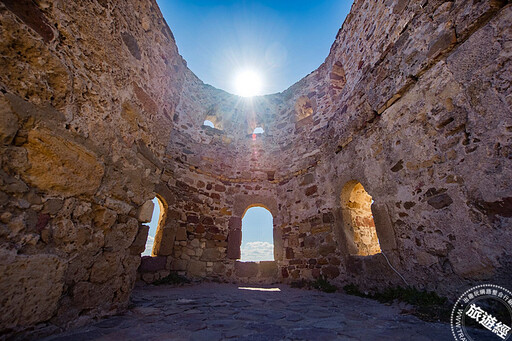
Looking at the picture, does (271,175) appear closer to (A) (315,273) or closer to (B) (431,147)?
(A) (315,273)

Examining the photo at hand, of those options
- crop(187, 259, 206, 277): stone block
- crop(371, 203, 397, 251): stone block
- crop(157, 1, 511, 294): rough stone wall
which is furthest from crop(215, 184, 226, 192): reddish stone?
crop(371, 203, 397, 251): stone block

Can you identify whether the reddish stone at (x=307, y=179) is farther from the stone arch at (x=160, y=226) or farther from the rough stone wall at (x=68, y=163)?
the rough stone wall at (x=68, y=163)

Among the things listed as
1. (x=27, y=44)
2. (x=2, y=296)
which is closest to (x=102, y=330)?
(x=2, y=296)

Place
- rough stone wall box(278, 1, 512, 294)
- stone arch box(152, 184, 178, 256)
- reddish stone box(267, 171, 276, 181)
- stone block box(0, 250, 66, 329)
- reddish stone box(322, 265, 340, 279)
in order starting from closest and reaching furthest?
stone block box(0, 250, 66, 329) < rough stone wall box(278, 1, 512, 294) < reddish stone box(322, 265, 340, 279) < stone arch box(152, 184, 178, 256) < reddish stone box(267, 171, 276, 181)

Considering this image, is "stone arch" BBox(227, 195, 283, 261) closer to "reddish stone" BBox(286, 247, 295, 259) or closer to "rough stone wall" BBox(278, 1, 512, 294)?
"reddish stone" BBox(286, 247, 295, 259)

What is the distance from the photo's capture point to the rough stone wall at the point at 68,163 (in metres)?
1.21

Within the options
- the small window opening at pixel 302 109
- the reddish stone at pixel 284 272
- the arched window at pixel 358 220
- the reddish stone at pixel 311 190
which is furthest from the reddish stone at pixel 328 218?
the small window opening at pixel 302 109

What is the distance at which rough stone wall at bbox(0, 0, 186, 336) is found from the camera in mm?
1207

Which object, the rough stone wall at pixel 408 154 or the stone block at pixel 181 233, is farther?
the stone block at pixel 181 233

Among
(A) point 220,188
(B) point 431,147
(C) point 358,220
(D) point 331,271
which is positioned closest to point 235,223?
(A) point 220,188

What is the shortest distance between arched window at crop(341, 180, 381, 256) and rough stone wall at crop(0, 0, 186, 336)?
3417mm

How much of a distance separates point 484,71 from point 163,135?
11.5 ft

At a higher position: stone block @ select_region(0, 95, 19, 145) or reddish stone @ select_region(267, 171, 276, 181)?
reddish stone @ select_region(267, 171, 276, 181)

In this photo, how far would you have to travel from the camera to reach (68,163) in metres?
1.50
